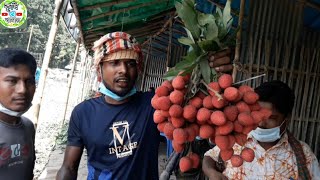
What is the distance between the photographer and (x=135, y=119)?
1823 millimetres

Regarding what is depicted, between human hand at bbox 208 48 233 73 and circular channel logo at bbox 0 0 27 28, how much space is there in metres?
11.2

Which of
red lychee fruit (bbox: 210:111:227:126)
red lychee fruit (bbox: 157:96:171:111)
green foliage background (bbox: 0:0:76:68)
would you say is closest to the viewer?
red lychee fruit (bbox: 210:111:227:126)

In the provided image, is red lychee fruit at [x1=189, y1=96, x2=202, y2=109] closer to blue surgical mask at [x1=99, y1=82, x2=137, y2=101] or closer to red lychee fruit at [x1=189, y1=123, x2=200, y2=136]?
red lychee fruit at [x1=189, y1=123, x2=200, y2=136]

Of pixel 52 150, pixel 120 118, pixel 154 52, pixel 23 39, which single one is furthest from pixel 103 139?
pixel 23 39

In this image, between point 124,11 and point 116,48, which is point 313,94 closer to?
point 116,48

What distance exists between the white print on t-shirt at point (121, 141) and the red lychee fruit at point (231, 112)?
35.7 inches

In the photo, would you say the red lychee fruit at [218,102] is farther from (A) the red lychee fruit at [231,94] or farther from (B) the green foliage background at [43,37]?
(B) the green foliage background at [43,37]

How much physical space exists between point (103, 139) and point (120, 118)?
0.16 m

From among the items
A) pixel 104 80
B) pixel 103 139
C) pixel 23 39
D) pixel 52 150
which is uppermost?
pixel 23 39

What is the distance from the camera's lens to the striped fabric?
1759 millimetres

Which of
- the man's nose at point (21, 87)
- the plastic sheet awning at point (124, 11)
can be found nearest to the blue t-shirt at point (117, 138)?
the man's nose at point (21, 87)

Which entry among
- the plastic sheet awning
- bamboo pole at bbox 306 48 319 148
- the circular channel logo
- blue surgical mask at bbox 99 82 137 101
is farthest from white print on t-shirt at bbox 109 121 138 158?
the circular channel logo

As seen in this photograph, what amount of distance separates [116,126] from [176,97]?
0.84 m

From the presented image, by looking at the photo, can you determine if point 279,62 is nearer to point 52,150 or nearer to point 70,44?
point 52,150
